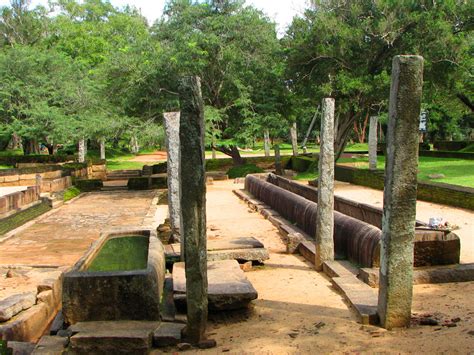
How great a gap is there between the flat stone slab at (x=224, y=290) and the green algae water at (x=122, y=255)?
1.12 m

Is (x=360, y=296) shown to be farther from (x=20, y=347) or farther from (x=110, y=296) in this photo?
(x=20, y=347)

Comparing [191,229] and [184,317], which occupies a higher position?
[191,229]

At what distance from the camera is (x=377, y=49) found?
2059cm

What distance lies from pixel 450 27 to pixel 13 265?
16049 mm

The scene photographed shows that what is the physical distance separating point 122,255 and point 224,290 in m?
2.71

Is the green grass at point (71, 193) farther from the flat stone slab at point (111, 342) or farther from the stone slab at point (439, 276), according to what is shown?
the flat stone slab at point (111, 342)

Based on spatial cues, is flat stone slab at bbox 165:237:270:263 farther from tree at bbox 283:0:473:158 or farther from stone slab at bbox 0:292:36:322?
tree at bbox 283:0:473:158

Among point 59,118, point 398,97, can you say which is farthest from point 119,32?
point 398,97

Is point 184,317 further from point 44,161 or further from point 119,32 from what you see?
point 119,32

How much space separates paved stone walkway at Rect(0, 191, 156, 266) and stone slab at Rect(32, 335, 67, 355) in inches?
185

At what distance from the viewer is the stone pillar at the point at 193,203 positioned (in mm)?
5414

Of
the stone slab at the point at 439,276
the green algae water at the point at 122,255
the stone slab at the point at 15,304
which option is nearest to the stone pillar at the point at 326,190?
the stone slab at the point at 439,276

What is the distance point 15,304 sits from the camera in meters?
6.84

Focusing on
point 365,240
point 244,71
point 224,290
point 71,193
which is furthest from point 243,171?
point 224,290
